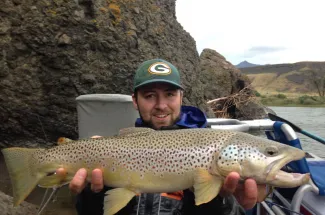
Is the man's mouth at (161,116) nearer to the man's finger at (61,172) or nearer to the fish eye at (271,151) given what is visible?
the man's finger at (61,172)

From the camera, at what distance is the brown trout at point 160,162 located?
2.54 metres

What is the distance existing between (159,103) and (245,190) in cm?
132

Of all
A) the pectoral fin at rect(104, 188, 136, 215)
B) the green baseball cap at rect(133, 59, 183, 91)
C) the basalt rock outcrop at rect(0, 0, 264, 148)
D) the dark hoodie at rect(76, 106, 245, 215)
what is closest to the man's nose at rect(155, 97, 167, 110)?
the green baseball cap at rect(133, 59, 183, 91)

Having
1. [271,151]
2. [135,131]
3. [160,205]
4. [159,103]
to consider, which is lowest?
[160,205]

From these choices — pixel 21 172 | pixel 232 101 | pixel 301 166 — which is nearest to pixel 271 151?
pixel 301 166

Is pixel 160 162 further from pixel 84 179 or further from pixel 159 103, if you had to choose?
pixel 159 103

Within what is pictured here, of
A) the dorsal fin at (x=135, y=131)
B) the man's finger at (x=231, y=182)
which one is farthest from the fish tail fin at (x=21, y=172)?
the man's finger at (x=231, y=182)

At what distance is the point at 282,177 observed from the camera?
8.00ft

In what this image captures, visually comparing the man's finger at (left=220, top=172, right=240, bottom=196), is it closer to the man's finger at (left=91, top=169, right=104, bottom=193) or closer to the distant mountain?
the man's finger at (left=91, top=169, right=104, bottom=193)

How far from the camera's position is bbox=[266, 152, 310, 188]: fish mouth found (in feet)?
7.97

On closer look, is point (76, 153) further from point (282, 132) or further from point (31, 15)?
point (31, 15)

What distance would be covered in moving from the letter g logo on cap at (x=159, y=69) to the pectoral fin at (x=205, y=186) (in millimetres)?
1253

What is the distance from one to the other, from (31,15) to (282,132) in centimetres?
586

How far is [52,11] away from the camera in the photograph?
7164 mm
